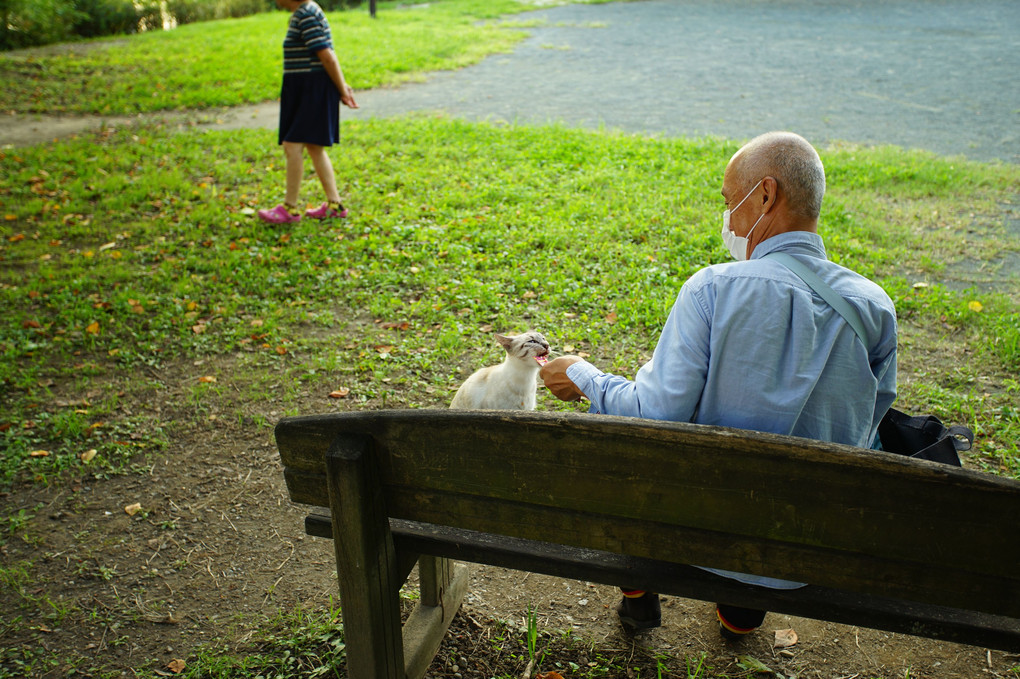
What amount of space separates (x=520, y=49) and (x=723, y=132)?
7249 millimetres

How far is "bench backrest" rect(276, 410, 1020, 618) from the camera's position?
1.42m

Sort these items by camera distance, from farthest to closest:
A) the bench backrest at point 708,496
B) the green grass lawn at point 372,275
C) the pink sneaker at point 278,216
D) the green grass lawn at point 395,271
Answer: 1. the pink sneaker at point 278,216
2. the green grass lawn at point 395,271
3. the green grass lawn at point 372,275
4. the bench backrest at point 708,496

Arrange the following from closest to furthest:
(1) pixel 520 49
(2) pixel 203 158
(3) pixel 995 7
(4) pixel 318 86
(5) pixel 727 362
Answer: (5) pixel 727 362 → (4) pixel 318 86 → (2) pixel 203 158 → (1) pixel 520 49 → (3) pixel 995 7

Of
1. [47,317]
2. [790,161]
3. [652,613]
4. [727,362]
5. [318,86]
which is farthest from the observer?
[318,86]

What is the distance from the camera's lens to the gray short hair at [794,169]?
2.03 meters

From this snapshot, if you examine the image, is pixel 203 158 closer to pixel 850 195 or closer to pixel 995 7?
pixel 850 195

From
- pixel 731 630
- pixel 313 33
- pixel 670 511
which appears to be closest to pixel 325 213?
pixel 313 33

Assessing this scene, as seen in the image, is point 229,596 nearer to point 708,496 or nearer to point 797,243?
point 708,496

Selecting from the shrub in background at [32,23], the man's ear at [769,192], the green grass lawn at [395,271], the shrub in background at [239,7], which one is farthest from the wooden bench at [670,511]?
the shrub in background at [239,7]

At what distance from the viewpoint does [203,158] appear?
8.59 metres

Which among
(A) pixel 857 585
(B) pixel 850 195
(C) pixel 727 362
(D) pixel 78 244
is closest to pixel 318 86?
(D) pixel 78 244

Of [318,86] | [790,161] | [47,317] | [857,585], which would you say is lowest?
[47,317]

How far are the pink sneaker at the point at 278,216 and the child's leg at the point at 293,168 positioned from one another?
164mm

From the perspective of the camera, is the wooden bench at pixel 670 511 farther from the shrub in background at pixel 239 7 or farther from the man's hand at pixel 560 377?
the shrub in background at pixel 239 7
